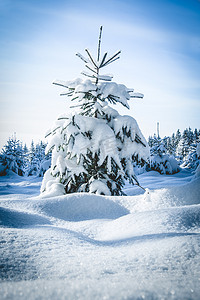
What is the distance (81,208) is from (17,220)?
4.24ft

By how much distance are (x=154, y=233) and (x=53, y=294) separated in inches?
59.2

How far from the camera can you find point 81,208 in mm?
3447

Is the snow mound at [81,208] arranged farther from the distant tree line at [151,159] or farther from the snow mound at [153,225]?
the distant tree line at [151,159]

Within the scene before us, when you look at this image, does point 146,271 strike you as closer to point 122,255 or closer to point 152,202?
point 122,255

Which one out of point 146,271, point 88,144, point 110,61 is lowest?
point 146,271

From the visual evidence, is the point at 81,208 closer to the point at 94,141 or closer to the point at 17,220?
the point at 17,220

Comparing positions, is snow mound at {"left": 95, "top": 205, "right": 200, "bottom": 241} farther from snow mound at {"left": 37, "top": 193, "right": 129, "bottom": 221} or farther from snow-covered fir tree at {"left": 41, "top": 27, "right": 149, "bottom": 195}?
snow-covered fir tree at {"left": 41, "top": 27, "right": 149, "bottom": 195}

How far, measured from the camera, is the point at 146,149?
539cm

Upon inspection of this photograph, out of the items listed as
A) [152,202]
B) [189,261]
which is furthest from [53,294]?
[152,202]

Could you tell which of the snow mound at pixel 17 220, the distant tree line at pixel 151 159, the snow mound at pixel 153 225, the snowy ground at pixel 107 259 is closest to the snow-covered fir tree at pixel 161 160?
the distant tree line at pixel 151 159

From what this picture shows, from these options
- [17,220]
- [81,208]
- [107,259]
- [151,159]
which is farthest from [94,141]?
[151,159]

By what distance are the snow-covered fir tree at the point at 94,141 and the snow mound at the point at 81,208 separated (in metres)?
1.06

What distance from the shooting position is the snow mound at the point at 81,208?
10.8 feet

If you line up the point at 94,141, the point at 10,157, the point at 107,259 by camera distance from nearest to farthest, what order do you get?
the point at 107,259 → the point at 94,141 → the point at 10,157
